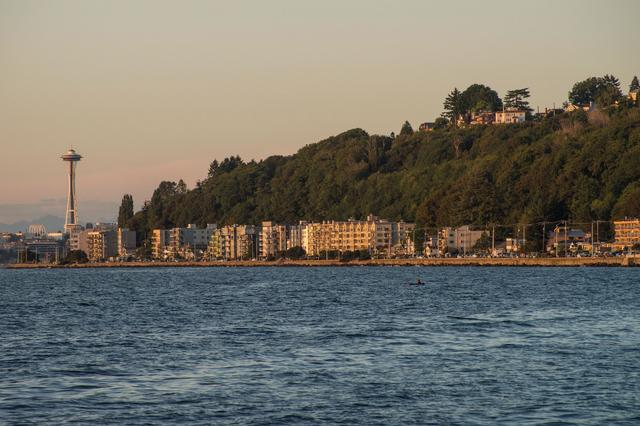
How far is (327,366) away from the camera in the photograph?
4175 centimetres

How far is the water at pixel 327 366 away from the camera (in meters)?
32.9

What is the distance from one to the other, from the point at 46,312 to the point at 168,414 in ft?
156

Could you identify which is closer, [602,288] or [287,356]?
[287,356]

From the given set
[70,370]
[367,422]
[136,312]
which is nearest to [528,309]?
[136,312]

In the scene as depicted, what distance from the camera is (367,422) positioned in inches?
1235

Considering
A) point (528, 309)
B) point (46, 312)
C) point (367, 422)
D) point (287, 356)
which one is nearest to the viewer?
point (367, 422)

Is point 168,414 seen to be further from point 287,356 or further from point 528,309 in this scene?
point 528,309

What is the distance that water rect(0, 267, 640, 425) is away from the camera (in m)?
32.9

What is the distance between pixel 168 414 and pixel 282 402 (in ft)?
11.9

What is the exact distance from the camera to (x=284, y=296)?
3752 inches

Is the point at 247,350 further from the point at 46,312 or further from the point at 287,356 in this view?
the point at 46,312

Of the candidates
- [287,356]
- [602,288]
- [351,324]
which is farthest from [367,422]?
[602,288]

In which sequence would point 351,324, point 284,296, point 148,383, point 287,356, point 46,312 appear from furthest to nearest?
1. point 284,296
2. point 46,312
3. point 351,324
4. point 287,356
5. point 148,383

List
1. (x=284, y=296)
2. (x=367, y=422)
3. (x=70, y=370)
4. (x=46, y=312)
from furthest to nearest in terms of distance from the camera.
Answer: (x=284, y=296)
(x=46, y=312)
(x=70, y=370)
(x=367, y=422)
